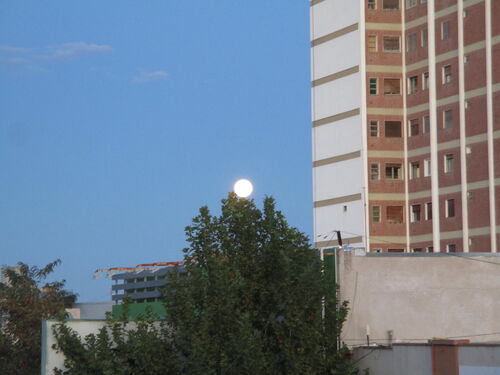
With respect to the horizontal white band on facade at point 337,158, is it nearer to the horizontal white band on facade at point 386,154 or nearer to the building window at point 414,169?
the horizontal white band on facade at point 386,154

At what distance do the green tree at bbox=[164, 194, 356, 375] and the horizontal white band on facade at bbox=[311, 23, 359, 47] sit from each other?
207ft

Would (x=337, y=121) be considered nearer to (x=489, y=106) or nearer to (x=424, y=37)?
(x=424, y=37)

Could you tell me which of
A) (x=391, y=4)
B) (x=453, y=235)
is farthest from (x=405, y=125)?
(x=453, y=235)

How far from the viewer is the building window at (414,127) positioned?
327 feet

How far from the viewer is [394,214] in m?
99.9

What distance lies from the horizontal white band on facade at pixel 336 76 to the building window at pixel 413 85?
4875 mm

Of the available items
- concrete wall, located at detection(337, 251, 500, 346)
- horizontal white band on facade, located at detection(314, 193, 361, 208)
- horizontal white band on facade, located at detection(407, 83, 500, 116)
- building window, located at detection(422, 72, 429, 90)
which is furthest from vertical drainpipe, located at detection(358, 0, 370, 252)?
concrete wall, located at detection(337, 251, 500, 346)

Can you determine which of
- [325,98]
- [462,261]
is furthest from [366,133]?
[462,261]

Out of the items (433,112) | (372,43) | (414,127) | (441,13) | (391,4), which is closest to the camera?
(441,13)

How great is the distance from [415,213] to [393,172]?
4219 millimetres

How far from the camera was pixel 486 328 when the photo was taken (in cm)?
4084

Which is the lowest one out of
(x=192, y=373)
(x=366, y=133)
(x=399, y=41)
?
(x=192, y=373)

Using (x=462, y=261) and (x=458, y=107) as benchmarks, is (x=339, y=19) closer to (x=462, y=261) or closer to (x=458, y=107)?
(x=458, y=107)

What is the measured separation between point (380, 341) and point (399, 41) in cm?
6527
